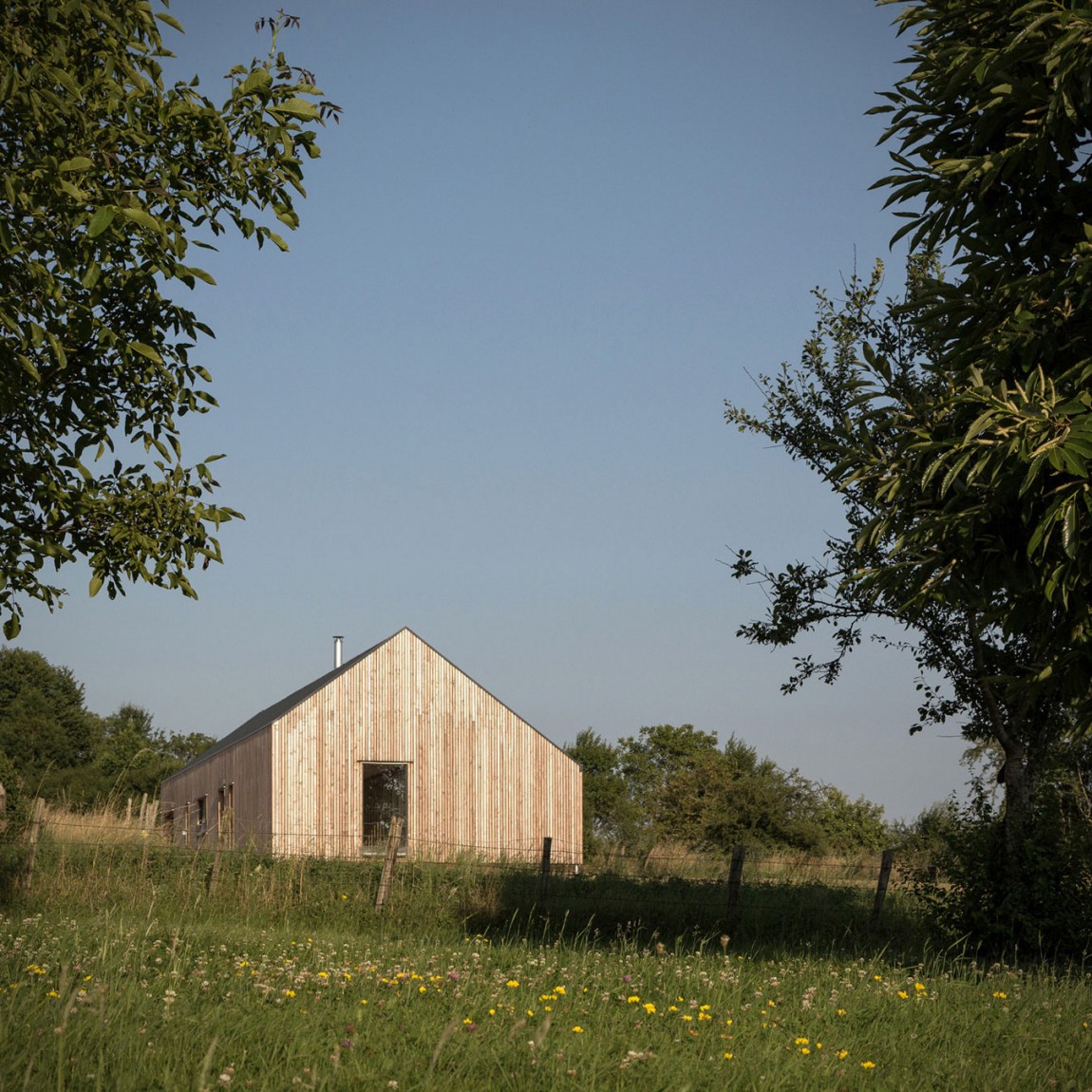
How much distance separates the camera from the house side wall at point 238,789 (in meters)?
27.2

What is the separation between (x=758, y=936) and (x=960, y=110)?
33.2 ft

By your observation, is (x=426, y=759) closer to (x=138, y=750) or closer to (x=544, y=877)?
(x=544, y=877)

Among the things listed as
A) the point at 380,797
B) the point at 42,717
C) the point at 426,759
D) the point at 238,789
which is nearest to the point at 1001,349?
the point at 426,759

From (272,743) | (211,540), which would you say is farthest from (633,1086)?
(272,743)

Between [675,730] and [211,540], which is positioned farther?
[675,730]

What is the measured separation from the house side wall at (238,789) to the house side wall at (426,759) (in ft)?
2.47

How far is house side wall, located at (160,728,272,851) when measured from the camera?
2716cm

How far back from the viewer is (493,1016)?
5.93 metres

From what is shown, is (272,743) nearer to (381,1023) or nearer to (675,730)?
(381,1023)

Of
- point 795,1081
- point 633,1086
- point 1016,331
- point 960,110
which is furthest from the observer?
point 960,110

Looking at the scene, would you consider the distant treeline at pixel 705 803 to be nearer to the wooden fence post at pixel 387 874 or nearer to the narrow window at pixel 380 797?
the narrow window at pixel 380 797

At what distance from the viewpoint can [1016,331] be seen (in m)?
7.91

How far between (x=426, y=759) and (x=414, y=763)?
0.35 metres

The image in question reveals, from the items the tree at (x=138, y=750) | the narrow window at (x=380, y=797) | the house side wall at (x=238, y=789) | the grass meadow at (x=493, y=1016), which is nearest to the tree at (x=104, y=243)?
the grass meadow at (x=493, y=1016)
